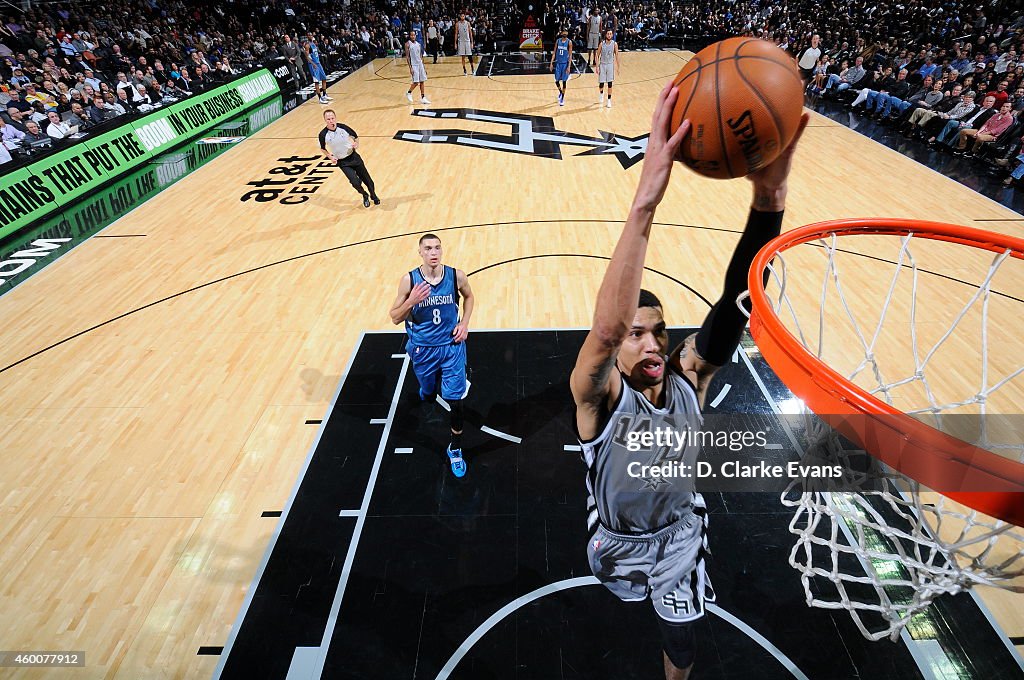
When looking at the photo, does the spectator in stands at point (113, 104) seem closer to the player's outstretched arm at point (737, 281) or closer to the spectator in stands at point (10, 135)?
the spectator in stands at point (10, 135)

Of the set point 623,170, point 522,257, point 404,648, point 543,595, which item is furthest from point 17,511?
point 623,170

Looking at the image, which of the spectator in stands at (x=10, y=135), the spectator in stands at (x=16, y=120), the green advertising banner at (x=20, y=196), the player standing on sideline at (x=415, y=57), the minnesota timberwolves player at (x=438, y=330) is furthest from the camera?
the player standing on sideline at (x=415, y=57)

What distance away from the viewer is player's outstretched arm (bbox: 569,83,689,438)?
1417mm

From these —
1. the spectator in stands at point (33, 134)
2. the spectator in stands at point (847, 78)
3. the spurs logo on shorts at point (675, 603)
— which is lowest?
the spectator in stands at point (847, 78)

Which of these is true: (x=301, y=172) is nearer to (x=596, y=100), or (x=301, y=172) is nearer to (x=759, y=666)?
(x=596, y=100)

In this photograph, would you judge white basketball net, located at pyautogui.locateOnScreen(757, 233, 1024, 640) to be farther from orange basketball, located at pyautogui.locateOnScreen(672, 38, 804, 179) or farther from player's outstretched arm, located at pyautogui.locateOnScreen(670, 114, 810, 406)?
orange basketball, located at pyautogui.locateOnScreen(672, 38, 804, 179)

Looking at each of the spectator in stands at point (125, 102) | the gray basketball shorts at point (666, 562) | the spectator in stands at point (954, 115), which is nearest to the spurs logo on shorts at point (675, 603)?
the gray basketball shorts at point (666, 562)

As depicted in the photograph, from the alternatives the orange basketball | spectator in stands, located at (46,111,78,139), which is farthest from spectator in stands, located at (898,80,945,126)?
spectator in stands, located at (46,111,78,139)

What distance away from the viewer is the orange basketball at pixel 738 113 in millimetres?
1812

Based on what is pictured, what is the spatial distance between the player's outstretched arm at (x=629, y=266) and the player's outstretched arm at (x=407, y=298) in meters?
2.18

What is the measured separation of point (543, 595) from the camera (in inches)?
132

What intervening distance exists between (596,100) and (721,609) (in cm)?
1468

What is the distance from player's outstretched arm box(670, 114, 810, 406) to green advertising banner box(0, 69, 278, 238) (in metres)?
9.84

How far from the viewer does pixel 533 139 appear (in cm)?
1237
